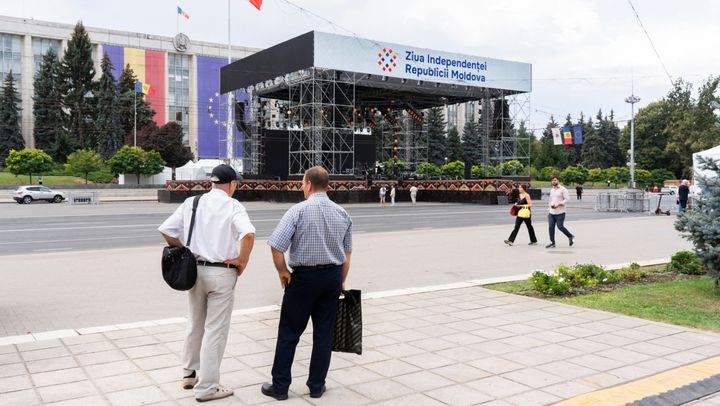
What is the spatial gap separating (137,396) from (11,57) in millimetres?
88913

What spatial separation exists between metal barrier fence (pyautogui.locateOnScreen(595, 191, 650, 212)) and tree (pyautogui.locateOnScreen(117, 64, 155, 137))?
6247cm

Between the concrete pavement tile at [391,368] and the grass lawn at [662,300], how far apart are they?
3377 millimetres

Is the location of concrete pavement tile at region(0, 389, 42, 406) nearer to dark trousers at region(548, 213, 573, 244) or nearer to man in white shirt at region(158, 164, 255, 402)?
man in white shirt at region(158, 164, 255, 402)

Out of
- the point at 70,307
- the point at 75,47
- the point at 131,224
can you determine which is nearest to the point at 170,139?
the point at 75,47

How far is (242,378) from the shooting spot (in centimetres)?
486

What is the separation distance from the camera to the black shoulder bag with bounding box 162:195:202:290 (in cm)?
419

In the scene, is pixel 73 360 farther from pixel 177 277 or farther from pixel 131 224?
pixel 131 224

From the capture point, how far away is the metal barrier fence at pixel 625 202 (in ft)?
98.0

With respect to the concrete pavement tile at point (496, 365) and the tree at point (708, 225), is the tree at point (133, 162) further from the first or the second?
the concrete pavement tile at point (496, 365)

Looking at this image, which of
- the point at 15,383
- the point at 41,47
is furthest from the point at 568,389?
the point at 41,47

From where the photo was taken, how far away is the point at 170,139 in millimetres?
76125

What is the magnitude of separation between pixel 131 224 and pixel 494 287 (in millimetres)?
17521

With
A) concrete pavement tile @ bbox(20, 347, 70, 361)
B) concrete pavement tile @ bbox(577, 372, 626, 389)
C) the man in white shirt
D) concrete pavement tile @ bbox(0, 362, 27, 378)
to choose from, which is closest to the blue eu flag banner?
concrete pavement tile @ bbox(577, 372, 626, 389)

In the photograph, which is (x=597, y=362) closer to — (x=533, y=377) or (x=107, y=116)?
(x=533, y=377)
